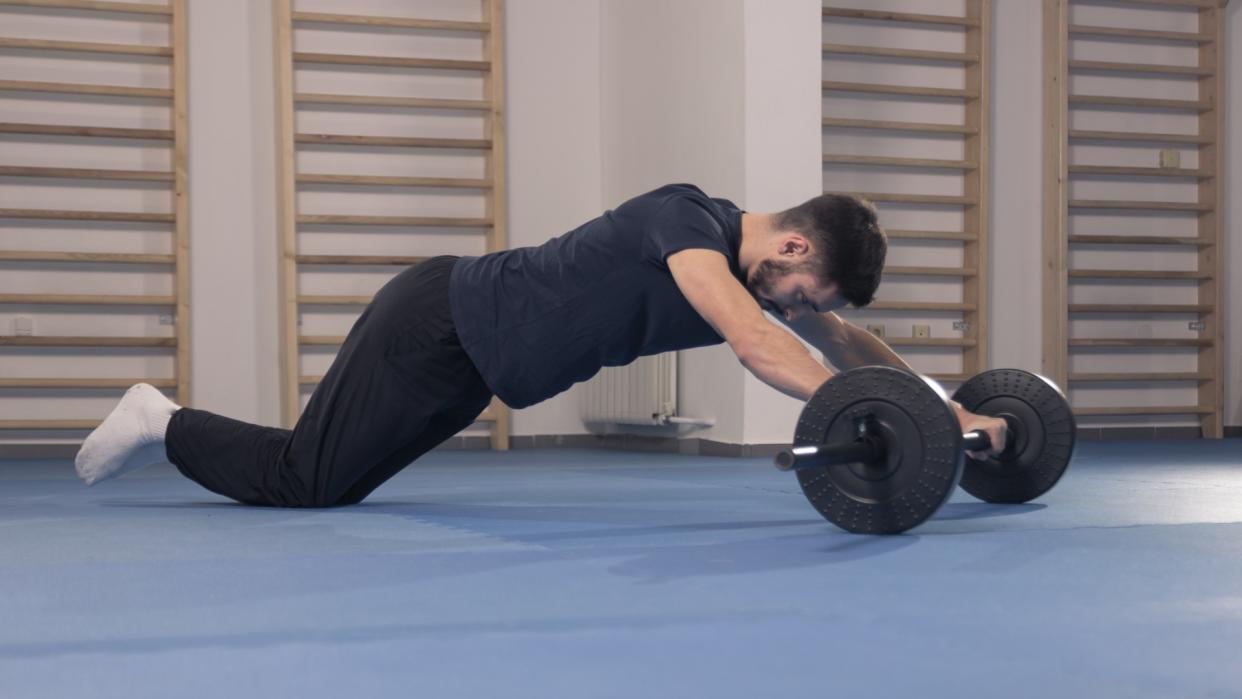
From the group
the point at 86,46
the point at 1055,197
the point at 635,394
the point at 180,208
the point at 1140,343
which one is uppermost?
the point at 86,46

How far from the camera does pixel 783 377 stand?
233 centimetres

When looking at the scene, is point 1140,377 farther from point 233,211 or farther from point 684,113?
point 233,211

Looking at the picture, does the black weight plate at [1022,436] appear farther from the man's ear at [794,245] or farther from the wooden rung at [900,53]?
the wooden rung at [900,53]

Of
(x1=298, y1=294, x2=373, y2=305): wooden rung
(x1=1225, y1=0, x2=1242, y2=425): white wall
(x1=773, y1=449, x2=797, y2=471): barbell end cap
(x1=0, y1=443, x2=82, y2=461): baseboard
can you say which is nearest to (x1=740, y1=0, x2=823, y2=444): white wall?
(x1=298, y1=294, x2=373, y2=305): wooden rung

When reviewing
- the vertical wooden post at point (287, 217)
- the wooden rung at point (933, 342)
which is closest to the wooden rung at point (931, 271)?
the wooden rung at point (933, 342)

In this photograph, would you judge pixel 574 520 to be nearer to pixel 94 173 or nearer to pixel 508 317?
pixel 508 317

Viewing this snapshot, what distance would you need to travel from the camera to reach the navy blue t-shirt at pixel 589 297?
2.54 metres

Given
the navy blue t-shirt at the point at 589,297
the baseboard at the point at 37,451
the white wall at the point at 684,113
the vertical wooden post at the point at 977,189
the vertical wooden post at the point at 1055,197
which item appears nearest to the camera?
the navy blue t-shirt at the point at 589,297

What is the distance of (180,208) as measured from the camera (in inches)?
259

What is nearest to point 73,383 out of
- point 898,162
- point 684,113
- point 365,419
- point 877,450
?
point 684,113

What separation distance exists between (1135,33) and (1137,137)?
2.16ft

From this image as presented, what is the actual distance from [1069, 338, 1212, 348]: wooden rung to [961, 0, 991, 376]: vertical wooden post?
2.11 feet

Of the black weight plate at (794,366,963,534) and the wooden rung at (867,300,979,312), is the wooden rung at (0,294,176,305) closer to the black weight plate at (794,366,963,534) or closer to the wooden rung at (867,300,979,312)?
the wooden rung at (867,300,979,312)

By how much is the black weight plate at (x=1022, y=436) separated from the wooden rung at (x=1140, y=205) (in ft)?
16.6
